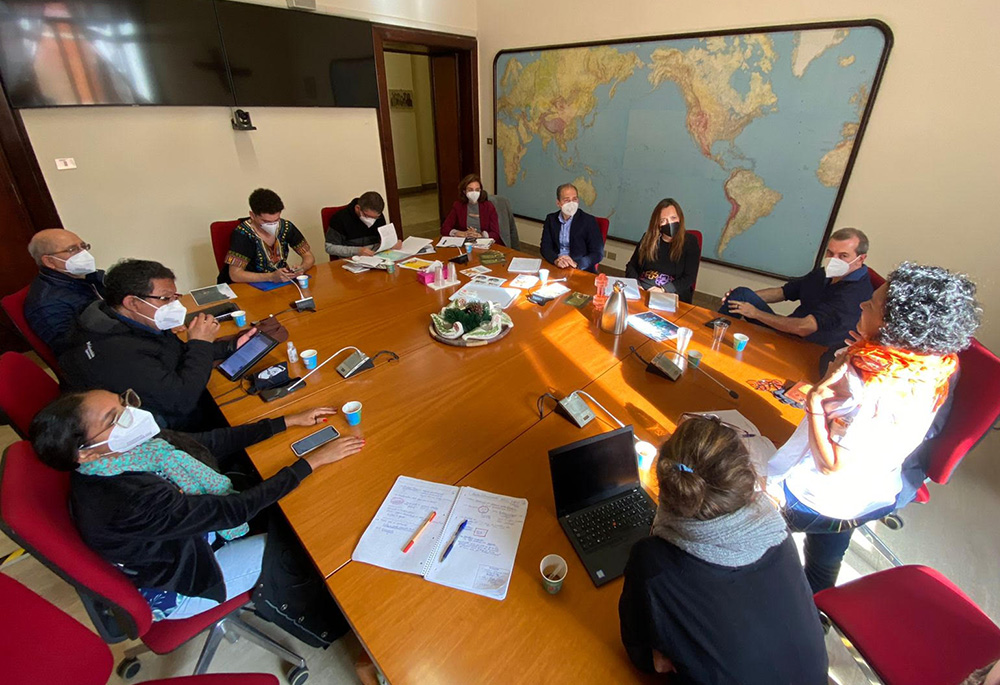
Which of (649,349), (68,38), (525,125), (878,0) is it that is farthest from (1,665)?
(525,125)

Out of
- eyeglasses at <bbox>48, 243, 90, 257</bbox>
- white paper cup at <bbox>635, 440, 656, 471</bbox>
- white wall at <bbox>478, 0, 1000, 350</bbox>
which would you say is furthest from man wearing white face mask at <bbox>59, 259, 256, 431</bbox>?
white wall at <bbox>478, 0, 1000, 350</bbox>

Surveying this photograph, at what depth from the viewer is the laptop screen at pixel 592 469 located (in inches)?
47.5

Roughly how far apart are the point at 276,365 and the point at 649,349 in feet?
5.57

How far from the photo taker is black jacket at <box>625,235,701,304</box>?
9.90 feet

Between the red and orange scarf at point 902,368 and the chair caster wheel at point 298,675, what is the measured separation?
1.95 meters

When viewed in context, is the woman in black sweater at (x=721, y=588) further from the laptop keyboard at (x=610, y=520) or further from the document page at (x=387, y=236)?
the document page at (x=387, y=236)

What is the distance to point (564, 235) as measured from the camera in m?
3.45

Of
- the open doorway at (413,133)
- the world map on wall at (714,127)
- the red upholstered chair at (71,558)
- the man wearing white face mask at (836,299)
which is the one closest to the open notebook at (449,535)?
the red upholstered chair at (71,558)

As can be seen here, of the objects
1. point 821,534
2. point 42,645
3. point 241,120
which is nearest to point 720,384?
point 821,534

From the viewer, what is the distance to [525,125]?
511 cm

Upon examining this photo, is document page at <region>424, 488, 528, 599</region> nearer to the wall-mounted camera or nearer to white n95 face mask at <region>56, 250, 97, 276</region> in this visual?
white n95 face mask at <region>56, 250, 97, 276</region>

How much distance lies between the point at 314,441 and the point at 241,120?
137 inches

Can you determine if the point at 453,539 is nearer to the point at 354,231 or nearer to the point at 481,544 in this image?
the point at 481,544

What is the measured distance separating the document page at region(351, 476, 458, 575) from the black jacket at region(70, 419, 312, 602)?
0.31 meters
